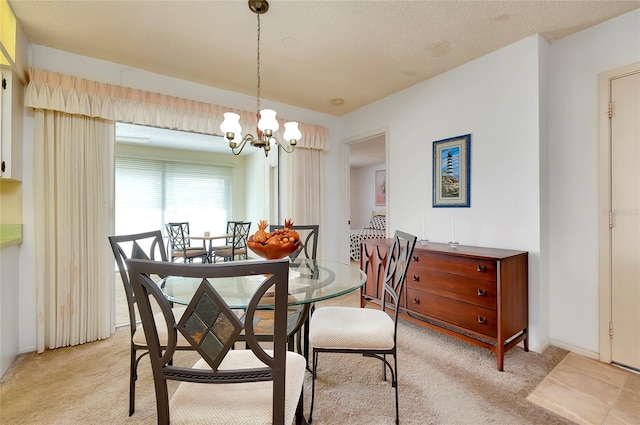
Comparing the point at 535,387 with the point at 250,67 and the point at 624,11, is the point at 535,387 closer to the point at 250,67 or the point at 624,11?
the point at 624,11

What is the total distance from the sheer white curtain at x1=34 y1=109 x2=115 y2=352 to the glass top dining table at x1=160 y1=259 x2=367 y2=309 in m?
1.20

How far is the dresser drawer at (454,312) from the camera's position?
7.07 ft

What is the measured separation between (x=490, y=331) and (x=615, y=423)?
0.71m

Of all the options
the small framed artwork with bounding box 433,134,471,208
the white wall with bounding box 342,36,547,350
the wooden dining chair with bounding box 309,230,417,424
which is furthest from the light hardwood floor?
the small framed artwork with bounding box 433,134,471,208

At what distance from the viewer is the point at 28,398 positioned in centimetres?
176

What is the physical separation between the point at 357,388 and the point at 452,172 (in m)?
2.11

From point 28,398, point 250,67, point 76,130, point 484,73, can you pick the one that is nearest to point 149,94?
point 76,130

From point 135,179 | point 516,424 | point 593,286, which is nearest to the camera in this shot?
point 516,424

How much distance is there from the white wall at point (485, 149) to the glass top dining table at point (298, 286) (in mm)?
1417

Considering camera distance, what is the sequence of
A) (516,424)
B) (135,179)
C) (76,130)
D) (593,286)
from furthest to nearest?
(135,179)
(76,130)
(593,286)
(516,424)

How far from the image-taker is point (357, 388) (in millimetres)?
1868

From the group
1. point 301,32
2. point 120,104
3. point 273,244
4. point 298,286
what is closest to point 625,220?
point 298,286

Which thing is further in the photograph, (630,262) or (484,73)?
(484,73)

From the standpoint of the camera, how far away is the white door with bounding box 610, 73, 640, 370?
2053 mm
